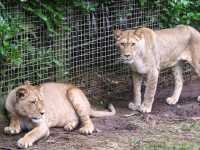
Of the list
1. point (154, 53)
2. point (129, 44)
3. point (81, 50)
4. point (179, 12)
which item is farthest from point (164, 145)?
point (179, 12)

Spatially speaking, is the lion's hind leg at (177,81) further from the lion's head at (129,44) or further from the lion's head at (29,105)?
the lion's head at (29,105)

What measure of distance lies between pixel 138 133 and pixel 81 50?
78.3 inches

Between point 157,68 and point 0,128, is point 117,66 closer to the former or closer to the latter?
point 157,68

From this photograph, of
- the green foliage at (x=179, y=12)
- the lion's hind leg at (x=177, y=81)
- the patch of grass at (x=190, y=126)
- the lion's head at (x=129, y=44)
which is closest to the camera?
the patch of grass at (x=190, y=126)

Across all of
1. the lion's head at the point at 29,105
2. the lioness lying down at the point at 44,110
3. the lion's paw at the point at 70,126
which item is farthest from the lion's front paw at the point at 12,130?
the lion's paw at the point at 70,126

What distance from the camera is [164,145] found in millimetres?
7285

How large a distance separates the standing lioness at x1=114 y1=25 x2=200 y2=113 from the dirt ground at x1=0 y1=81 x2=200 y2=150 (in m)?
0.28

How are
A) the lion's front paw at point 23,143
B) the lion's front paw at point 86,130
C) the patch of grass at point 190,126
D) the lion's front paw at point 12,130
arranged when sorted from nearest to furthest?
the lion's front paw at point 23,143
the lion's front paw at point 12,130
the lion's front paw at point 86,130
the patch of grass at point 190,126

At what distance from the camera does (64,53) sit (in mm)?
8992

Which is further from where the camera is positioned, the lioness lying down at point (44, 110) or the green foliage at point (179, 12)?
the green foliage at point (179, 12)

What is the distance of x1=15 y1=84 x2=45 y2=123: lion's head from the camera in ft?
23.6

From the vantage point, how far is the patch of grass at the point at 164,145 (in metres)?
7.16

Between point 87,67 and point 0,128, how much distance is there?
2173 mm

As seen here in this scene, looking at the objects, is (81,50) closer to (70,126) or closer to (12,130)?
(70,126)
